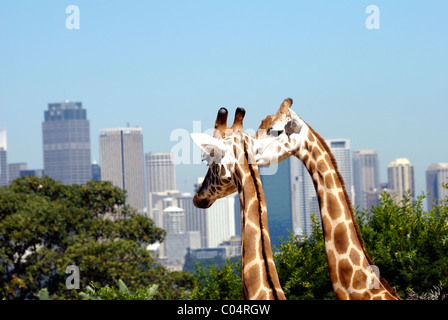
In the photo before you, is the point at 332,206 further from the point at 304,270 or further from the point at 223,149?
the point at 304,270

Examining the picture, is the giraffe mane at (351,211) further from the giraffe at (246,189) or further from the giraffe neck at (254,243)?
the giraffe neck at (254,243)

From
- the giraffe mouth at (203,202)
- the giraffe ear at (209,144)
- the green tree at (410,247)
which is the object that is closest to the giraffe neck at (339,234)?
the giraffe ear at (209,144)

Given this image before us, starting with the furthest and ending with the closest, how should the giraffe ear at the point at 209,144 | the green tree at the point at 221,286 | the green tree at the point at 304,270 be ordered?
1. the green tree at the point at 221,286
2. the green tree at the point at 304,270
3. the giraffe ear at the point at 209,144

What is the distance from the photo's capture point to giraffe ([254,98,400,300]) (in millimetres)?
6688

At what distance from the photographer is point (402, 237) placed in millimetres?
11977

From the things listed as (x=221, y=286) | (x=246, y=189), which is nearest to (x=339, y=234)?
(x=246, y=189)

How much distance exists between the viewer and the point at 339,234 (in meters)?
6.85

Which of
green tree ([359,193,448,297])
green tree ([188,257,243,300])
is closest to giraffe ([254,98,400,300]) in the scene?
green tree ([359,193,448,297])

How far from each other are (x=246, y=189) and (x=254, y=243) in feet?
1.72

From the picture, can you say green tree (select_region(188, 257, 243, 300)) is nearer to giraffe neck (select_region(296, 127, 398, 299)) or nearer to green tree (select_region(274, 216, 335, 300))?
green tree (select_region(274, 216, 335, 300))

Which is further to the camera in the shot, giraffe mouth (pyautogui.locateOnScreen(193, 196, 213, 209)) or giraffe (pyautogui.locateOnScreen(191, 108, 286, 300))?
giraffe mouth (pyautogui.locateOnScreen(193, 196, 213, 209))

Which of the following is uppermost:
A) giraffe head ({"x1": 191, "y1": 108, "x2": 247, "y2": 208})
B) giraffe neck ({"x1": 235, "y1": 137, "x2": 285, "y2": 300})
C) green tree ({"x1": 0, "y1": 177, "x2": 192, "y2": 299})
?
giraffe head ({"x1": 191, "y1": 108, "x2": 247, "y2": 208})

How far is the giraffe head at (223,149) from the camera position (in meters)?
6.66
